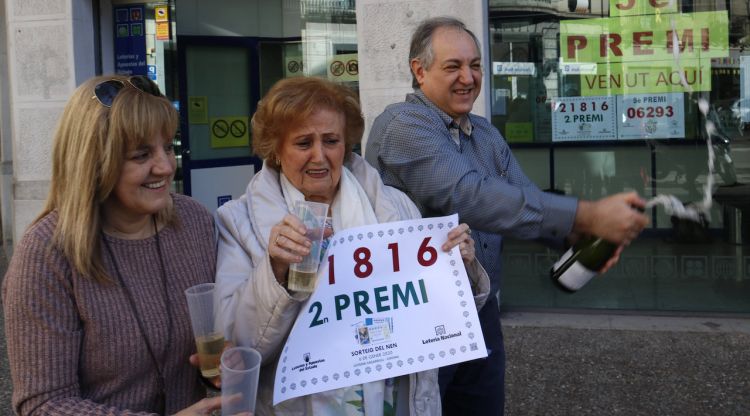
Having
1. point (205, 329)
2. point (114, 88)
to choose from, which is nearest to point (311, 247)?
point (205, 329)

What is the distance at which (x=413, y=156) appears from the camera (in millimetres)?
2516

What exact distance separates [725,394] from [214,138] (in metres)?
5.73

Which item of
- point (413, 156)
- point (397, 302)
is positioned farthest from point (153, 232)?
point (413, 156)

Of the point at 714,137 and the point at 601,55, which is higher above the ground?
the point at 601,55

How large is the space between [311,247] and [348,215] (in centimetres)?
37

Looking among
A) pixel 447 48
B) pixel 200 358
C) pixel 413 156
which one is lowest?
pixel 200 358

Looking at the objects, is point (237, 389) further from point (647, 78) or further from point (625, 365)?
point (647, 78)

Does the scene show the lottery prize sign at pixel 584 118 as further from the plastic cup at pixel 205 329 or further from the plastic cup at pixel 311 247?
the plastic cup at pixel 205 329

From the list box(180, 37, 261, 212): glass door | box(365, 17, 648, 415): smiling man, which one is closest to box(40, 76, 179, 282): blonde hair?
box(365, 17, 648, 415): smiling man

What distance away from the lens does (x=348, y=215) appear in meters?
→ 2.23

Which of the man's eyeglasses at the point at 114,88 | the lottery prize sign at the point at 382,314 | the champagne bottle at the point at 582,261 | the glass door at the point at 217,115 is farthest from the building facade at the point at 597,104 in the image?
the man's eyeglasses at the point at 114,88

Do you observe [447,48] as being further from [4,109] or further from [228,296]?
[4,109]

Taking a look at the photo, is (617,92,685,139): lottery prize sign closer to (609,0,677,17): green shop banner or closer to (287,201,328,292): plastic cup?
(609,0,677,17): green shop banner

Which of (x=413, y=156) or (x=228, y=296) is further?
(x=413, y=156)
